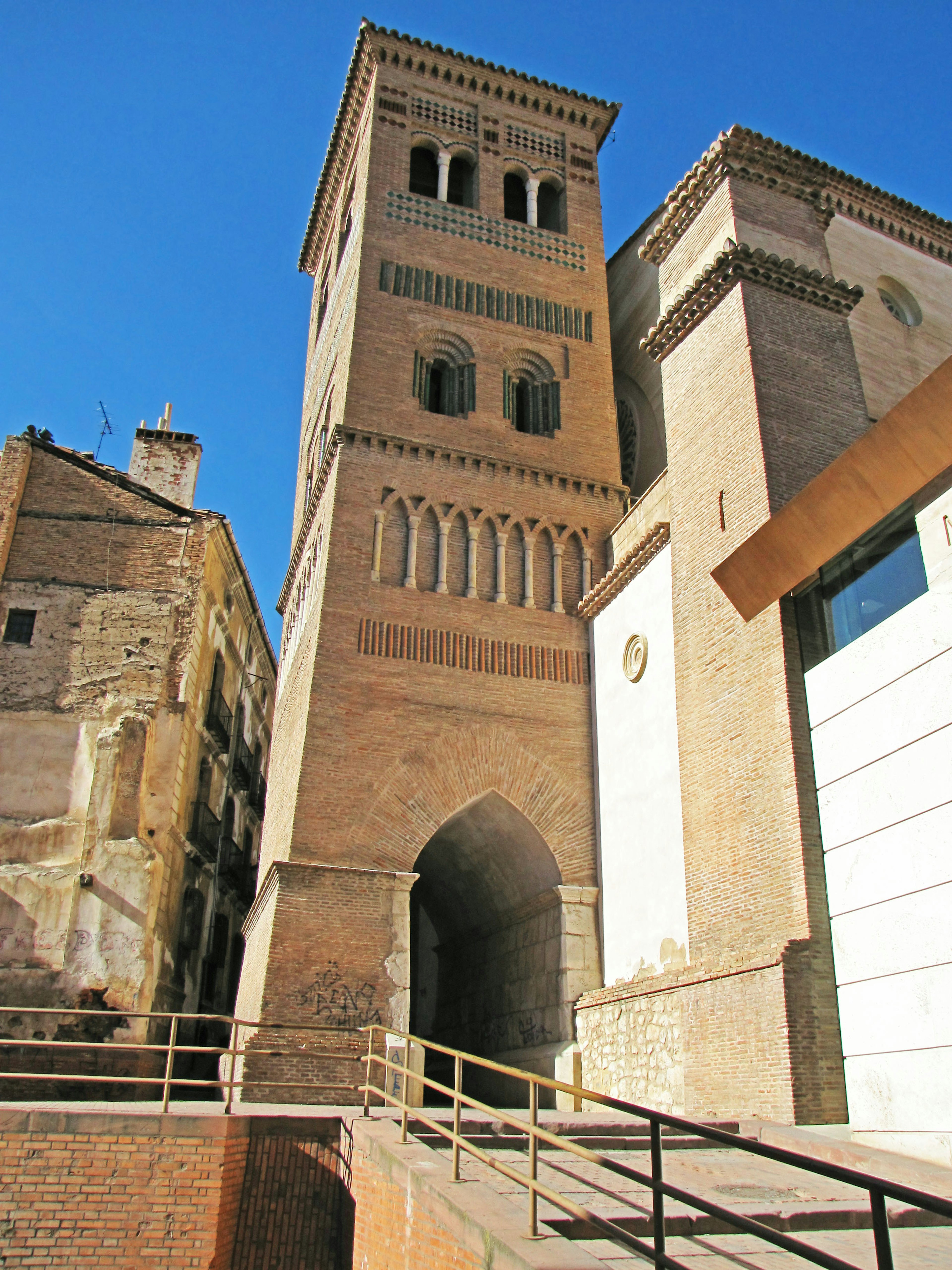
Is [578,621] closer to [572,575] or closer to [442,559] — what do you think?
[572,575]

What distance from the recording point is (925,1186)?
21.0 ft

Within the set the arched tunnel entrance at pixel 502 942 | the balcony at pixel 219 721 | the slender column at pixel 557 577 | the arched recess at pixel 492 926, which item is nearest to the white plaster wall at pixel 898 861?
the arched tunnel entrance at pixel 502 942

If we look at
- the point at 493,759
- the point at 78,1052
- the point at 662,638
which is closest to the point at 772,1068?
the point at 662,638

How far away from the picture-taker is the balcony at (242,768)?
19188 millimetres

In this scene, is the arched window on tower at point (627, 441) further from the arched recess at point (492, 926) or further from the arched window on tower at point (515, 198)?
the arched recess at point (492, 926)

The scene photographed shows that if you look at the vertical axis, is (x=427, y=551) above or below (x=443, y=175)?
below

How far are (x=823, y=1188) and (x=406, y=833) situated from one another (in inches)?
282

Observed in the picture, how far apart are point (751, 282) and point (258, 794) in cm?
1432

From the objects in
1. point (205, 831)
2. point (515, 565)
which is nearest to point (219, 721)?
point (205, 831)

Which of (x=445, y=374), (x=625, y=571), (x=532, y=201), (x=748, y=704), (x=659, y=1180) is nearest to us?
(x=659, y=1180)

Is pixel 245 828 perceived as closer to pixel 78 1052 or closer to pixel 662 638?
pixel 78 1052

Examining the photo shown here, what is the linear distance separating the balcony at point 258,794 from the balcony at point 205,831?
2.94m

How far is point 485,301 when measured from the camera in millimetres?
17703

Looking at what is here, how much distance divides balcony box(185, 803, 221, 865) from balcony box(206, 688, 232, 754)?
112cm
